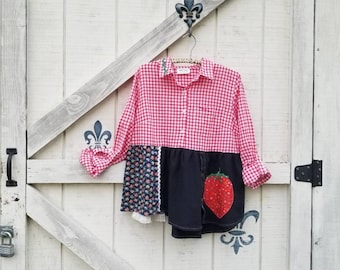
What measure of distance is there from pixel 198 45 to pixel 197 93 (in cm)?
20

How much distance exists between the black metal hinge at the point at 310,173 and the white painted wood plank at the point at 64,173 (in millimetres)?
647

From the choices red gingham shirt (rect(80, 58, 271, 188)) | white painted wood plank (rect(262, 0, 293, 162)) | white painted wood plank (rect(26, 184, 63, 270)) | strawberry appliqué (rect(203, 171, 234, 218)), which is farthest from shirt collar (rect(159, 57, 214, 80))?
white painted wood plank (rect(26, 184, 63, 270))

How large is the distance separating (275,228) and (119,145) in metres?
0.67

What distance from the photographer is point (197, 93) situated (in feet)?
5.20

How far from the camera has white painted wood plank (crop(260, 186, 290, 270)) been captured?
1.71 metres

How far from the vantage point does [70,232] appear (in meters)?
1.61

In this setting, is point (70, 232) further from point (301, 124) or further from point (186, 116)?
point (301, 124)

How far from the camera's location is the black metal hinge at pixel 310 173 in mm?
1673

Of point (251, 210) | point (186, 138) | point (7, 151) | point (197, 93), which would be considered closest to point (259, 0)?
point (197, 93)

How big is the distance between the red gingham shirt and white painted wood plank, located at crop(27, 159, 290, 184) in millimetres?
35

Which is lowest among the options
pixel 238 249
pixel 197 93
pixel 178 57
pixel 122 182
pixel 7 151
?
pixel 238 249

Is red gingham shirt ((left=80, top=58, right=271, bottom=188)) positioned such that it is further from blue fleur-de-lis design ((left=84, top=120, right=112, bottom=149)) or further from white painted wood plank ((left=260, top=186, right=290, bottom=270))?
white painted wood plank ((left=260, top=186, right=290, bottom=270))

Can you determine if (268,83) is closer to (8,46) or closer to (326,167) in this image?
(326,167)

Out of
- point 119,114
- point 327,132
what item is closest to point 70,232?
point 119,114
